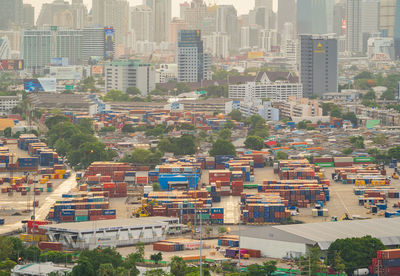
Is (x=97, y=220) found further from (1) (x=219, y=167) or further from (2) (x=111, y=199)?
(1) (x=219, y=167)

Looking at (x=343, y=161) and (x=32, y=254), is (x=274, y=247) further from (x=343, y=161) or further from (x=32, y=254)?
(x=343, y=161)

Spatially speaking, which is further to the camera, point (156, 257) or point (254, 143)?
point (254, 143)

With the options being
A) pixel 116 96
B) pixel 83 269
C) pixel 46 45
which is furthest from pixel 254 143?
pixel 46 45

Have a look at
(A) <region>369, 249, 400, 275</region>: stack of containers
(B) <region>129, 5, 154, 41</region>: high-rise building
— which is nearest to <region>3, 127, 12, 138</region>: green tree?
(A) <region>369, 249, 400, 275</region>: stack of containers

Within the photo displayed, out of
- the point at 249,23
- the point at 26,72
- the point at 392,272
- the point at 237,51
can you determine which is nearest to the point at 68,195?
the point at 392,272

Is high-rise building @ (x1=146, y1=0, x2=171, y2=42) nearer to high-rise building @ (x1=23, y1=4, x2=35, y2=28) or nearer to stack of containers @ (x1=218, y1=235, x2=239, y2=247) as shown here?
high-rise building @ (x1=23, y1=4, x2=35, y2=28)

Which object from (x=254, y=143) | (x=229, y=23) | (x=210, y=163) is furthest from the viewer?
(x=229, y=23)
